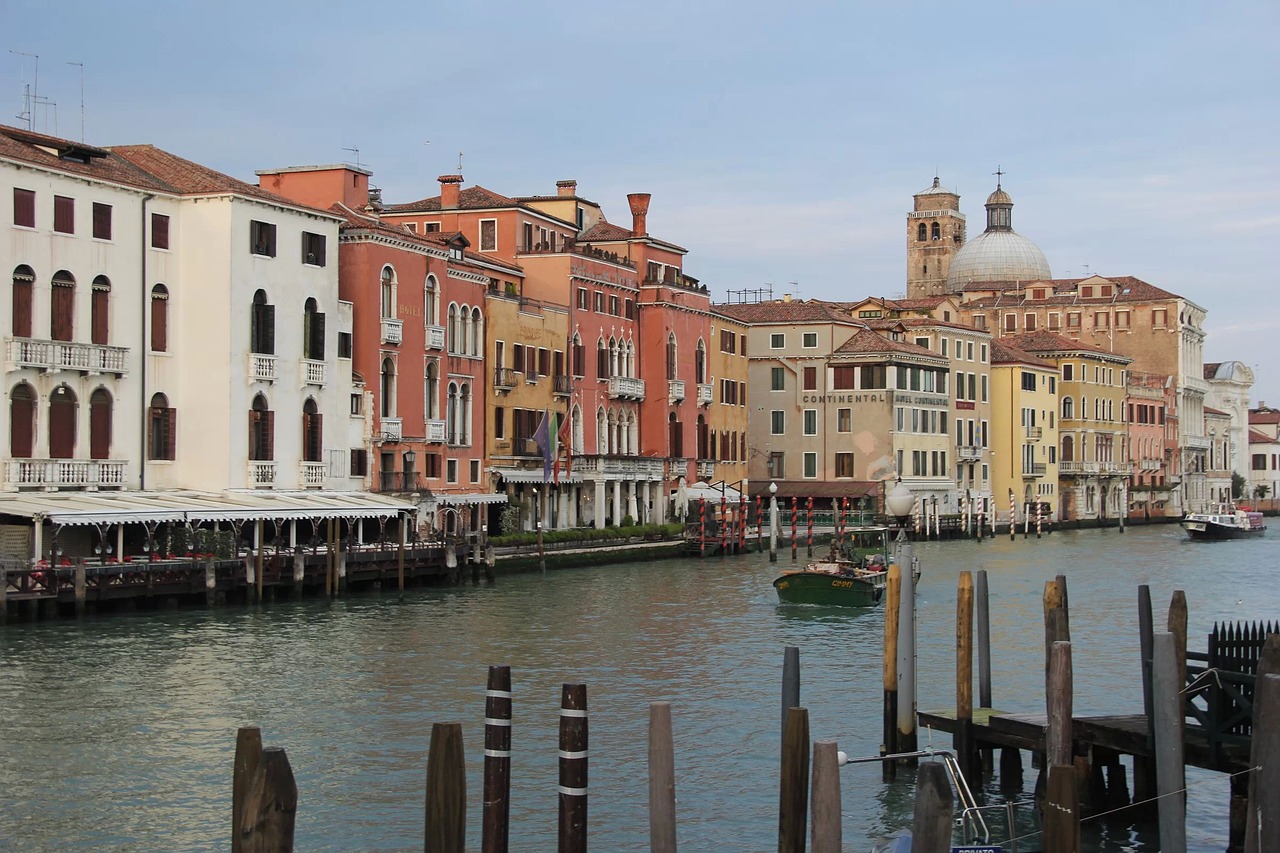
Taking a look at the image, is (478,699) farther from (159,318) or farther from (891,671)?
(159,318)

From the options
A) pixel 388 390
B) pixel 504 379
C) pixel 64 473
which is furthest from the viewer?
pixel 504 379

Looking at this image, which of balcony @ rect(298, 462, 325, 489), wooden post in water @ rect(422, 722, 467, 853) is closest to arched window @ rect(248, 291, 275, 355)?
balcony @ rect(298, 462, 325, 489)

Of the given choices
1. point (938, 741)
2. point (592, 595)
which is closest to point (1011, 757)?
point (938, 741)

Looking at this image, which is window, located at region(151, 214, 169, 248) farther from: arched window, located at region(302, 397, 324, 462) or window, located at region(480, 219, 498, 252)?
window, located at region(480, 219, 498, 252)

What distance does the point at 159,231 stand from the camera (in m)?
35.0

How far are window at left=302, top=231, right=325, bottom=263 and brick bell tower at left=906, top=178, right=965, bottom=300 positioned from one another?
241ft

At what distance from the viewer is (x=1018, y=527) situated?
74.6 meters

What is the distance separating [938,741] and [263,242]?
22603 millimetres

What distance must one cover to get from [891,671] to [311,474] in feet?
80.1

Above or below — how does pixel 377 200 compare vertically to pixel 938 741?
above

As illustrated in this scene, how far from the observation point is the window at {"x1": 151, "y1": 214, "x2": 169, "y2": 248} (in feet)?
114

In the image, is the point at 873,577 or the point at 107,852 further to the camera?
the point at 873,577

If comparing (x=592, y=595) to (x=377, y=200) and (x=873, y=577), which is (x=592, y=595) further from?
(x=377, y=200)

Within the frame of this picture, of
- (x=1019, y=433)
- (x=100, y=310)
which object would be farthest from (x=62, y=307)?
(x=1019, y=433)
